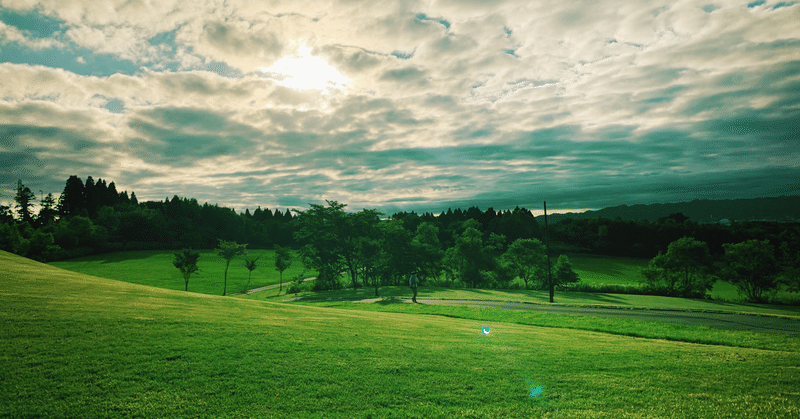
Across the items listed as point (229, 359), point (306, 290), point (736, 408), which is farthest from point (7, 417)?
point (306, 290)

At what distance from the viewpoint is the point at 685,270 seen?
4859cm

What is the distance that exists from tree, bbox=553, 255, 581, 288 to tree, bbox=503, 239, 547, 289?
4112 mm

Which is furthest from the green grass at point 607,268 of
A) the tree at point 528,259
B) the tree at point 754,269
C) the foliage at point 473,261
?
the tree at point 754,269

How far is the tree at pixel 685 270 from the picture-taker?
47.4m

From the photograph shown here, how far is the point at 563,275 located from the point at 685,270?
51.7ft

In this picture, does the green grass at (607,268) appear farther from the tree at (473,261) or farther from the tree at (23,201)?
the tree at (23,201)

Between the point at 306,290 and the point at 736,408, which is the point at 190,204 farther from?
the point at 736,408

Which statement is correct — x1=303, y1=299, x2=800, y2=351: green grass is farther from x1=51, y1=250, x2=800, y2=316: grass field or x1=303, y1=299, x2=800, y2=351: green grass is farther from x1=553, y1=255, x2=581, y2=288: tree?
x1=553, y1=255, x2=581, y2=288: tree

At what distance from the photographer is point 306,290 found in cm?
5481

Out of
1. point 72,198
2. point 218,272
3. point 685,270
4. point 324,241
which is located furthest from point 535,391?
point 72,198

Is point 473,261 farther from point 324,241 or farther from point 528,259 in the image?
point 324,241

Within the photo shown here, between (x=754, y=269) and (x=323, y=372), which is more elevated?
(x=323, y=372)

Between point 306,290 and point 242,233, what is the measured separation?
308ft

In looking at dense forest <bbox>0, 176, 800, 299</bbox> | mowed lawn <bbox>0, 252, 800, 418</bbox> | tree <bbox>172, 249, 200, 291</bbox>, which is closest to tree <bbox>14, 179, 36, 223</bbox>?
dense forest <bbox>0, 176, 800, 299</bbox>
